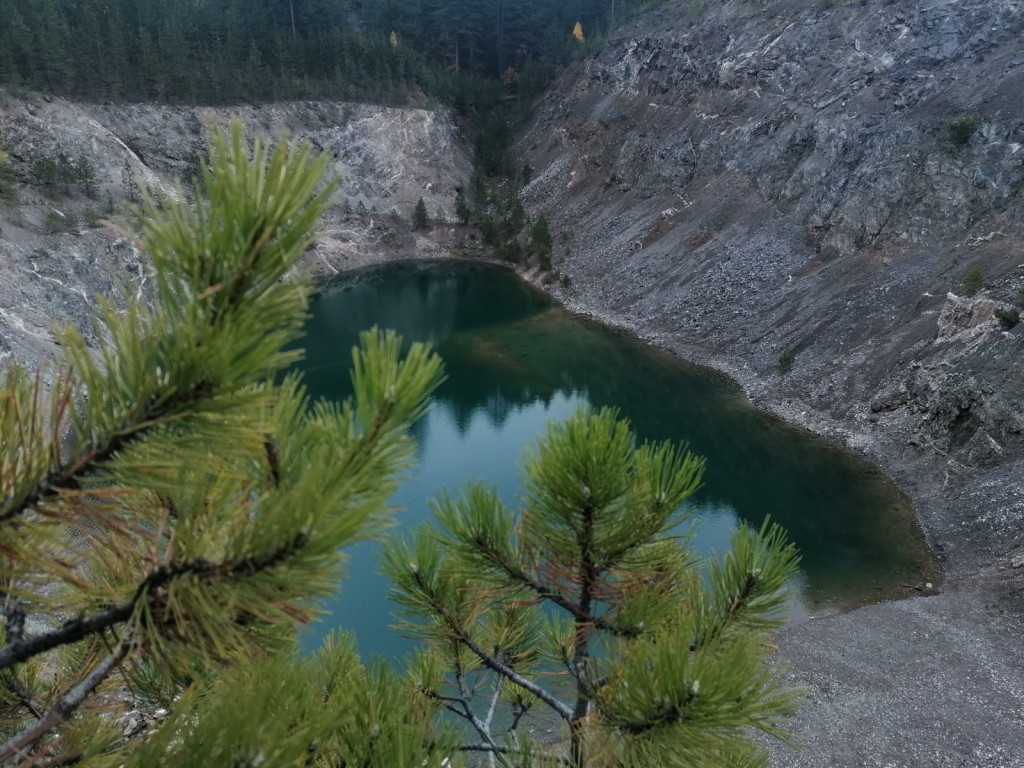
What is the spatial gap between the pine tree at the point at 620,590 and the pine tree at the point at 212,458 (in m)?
0.79

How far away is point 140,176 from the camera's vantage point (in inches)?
493

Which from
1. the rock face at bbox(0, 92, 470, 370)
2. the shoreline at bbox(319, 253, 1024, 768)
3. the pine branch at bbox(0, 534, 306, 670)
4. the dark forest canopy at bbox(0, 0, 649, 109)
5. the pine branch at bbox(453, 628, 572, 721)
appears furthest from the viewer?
the dark forest canopy at bbox(0, 0, 649, 109)

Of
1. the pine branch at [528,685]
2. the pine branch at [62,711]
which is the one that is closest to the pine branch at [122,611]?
the pine branch at [62,711]

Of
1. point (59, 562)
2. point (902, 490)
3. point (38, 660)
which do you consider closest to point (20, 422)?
point (59, 562)

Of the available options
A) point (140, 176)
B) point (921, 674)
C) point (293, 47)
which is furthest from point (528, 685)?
point (293, 47)

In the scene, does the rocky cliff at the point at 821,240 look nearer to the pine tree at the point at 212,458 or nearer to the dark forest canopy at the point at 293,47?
the dark forest canopy at the point at 293,47

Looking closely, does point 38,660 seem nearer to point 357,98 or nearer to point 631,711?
point 631,711

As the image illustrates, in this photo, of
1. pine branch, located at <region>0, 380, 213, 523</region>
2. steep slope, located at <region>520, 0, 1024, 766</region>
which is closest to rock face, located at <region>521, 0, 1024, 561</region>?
steep slope, located at <region>520, 0, 1024, 766</region>

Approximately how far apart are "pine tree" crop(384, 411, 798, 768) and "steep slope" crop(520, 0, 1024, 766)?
7.20m

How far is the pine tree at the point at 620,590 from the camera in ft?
5.84

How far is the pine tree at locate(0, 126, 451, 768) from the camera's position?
1162mm

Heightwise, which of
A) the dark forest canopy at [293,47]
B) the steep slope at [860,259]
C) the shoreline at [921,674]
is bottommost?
the shoreline at [921,674]

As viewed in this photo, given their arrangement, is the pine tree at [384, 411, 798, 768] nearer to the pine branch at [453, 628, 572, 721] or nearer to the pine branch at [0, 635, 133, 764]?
the pine branch at [453, 628, 572, 721]

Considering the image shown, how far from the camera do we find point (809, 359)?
1953 centimetres
